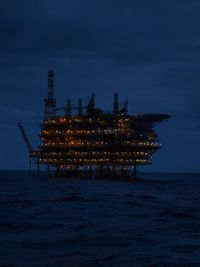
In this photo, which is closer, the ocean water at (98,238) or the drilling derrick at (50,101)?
the ocean water at (98,238)

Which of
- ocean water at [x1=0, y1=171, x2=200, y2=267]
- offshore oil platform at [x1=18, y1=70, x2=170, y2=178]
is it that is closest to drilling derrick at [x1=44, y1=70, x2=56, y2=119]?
offshore oil platform at [x1=18, y1=70, x2=170, y2=178]

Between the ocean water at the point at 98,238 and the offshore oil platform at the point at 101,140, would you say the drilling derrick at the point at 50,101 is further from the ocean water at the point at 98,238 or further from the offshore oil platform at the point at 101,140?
the ocean water at the point at 98,238

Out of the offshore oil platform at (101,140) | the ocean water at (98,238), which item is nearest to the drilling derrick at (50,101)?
the offshore oil platform at (101,140)

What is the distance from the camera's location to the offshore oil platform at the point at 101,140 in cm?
11094

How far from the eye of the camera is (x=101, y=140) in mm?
114375

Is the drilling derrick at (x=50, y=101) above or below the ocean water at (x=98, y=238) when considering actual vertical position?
above

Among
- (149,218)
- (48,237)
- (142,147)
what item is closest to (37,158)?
(142,147)

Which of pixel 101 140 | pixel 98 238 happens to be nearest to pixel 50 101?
pixel 101 140

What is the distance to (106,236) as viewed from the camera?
86.8 ft

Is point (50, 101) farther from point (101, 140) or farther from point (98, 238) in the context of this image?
point (98, 238)

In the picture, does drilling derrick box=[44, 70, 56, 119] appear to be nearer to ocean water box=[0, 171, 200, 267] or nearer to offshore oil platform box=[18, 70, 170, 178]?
offshore oil platform box=[18, 70, 170, 178]

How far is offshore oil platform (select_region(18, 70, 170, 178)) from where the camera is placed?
4368 inches

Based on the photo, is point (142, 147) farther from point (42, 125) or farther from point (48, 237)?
point (48, 237)

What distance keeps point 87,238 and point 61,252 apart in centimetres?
384
